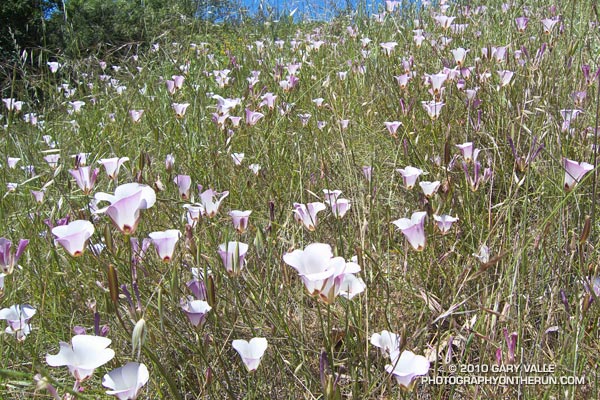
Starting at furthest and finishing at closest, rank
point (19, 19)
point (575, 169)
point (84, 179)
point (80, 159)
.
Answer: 1. point (19, 19)
2. point (80, 159)
3. point (84, 179)
4. point (575, 169)

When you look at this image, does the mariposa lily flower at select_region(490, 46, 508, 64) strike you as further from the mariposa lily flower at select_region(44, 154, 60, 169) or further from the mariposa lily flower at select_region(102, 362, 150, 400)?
the mariposa lily flower at select_region(102, 362, 150, 400)

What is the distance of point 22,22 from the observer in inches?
290

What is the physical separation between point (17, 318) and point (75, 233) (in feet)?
1.25

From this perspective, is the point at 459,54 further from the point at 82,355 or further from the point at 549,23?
the point at 82,355

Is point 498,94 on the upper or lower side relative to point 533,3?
lower

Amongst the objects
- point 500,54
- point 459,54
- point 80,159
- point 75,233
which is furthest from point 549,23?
point 75,233

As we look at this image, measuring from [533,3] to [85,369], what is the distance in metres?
3.76

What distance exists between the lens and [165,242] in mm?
1333

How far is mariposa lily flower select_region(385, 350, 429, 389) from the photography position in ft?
3.46

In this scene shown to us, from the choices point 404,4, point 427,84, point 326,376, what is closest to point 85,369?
point 326,376

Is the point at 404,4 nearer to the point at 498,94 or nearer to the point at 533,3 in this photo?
the point at 533,3

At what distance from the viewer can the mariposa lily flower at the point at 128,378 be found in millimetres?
958

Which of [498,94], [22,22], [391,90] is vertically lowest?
[498,94]

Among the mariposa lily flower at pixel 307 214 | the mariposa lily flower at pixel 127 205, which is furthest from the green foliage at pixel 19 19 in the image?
the mariposa lily flower at pixel 127 205
